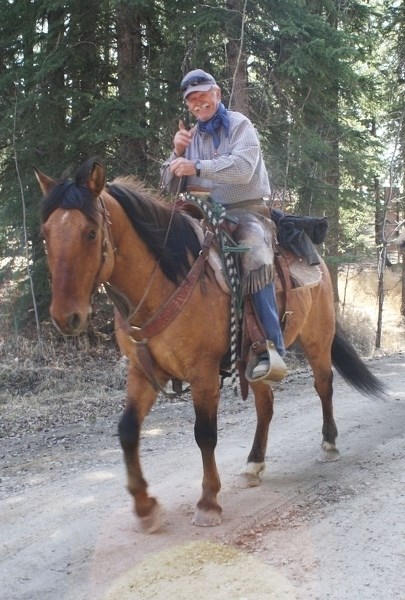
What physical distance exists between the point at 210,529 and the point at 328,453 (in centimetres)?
194

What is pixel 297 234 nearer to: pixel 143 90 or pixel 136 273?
pixel 136 273

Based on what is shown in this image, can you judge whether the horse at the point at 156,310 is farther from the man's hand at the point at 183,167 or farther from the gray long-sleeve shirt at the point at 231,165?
the gray long-sleeve shirt at the point at 231,165

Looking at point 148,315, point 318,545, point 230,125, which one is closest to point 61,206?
point 148,315

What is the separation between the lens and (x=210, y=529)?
4176mm

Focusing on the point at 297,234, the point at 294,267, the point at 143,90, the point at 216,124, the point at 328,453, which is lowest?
the point at 328,453

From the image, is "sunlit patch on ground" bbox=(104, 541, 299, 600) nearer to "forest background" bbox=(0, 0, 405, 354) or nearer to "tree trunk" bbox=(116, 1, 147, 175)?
"forest background" bbox=(0, 0, 405, 354)

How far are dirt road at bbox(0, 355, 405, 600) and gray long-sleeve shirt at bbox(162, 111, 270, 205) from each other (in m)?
2.41

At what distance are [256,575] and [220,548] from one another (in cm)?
42

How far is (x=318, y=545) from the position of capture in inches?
152

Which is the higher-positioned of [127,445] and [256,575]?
[127,445]

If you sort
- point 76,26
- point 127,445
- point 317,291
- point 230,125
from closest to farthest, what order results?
point 127,445 < point 230,125 < point 317,291 < point 76,26

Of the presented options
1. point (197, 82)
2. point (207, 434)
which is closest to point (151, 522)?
point (207, 434)

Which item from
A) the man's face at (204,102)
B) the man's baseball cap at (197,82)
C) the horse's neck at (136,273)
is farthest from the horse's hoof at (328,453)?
the man's baseball cap at (197,82)

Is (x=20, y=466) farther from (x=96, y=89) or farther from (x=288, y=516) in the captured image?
(x=96, y=89)
